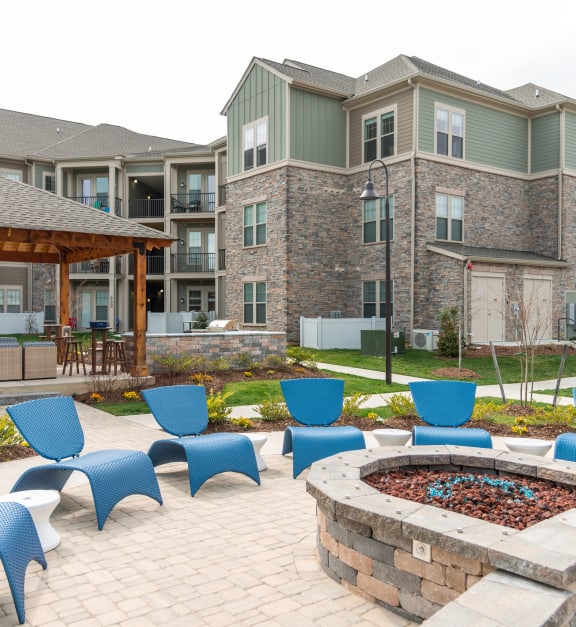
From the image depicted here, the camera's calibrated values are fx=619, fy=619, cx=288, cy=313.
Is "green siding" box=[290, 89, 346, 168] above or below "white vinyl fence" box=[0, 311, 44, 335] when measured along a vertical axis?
above

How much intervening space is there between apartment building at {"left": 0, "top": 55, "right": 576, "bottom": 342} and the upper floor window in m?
0.07

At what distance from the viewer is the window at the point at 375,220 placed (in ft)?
75.3

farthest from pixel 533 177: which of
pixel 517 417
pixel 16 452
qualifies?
pixel 16 452

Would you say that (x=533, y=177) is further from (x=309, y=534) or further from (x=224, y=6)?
(x=309, y=534)

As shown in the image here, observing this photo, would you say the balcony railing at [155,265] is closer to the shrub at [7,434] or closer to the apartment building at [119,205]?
the apartment building at [119,205]

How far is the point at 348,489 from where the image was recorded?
4.38 metres

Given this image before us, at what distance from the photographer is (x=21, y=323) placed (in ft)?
98.4

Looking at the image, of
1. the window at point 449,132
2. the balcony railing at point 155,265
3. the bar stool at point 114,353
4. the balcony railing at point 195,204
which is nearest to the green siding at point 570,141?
the window at point 449,132

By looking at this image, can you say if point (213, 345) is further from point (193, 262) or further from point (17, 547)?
point (193, 262)

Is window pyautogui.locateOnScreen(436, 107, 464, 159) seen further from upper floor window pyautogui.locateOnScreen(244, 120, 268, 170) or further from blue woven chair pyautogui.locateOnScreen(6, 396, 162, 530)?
blue woven chair pyautogui.locateOnScreen(6, 396, 162, 530)

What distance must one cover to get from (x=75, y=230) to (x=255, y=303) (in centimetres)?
→ 1238

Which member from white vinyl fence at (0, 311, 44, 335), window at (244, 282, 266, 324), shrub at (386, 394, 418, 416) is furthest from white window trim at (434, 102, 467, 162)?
white vinyl fence at (0, 311, 44, 335)

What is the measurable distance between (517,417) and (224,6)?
24.5 feet

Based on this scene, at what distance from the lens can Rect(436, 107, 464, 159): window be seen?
22516 millimetres
